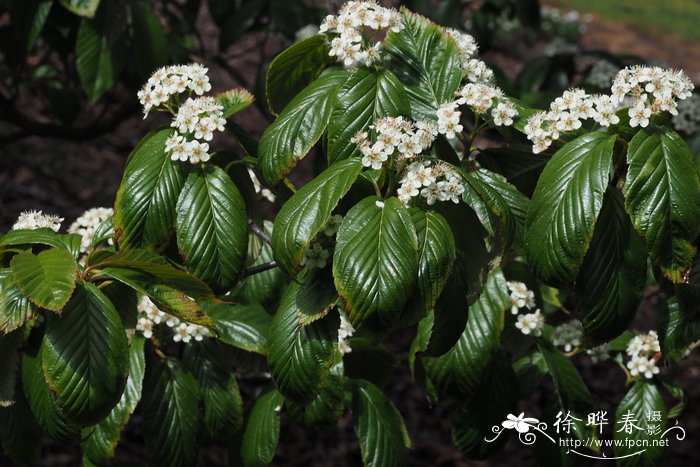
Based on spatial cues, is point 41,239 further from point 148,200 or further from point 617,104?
point 617,104

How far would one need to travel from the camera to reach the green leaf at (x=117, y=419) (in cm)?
192

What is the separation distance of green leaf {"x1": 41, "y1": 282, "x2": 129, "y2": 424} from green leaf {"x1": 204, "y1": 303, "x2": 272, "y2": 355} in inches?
17.7

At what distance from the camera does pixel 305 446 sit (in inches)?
151

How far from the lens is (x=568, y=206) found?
60.7 inches

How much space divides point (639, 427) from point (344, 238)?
3.83ft

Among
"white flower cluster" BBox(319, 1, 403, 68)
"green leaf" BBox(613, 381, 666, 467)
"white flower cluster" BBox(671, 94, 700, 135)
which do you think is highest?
"white flower cluster" BBox(319, 1, 403, 68)

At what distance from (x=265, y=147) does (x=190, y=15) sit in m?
2.25

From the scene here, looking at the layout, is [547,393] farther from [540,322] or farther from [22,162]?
[22,162]

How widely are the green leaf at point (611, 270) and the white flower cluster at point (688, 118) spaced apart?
5.43ft

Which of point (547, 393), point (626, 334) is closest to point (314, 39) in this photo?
point (626, 334)

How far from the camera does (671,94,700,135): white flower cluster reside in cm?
310

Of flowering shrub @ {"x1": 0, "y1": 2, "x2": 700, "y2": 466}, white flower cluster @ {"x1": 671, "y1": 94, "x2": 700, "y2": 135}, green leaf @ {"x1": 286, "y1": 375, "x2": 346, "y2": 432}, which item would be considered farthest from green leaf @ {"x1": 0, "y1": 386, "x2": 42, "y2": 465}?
white flower cluster @ {"x1": 671, "y1": 94, "x2": 700, "y2": 135}

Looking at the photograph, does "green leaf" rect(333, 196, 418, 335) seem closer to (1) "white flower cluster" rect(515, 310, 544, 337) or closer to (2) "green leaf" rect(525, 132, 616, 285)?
(2) "green leaf" rect(525, 132, 616, 285)

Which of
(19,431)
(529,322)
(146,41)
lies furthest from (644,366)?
(146,41)
